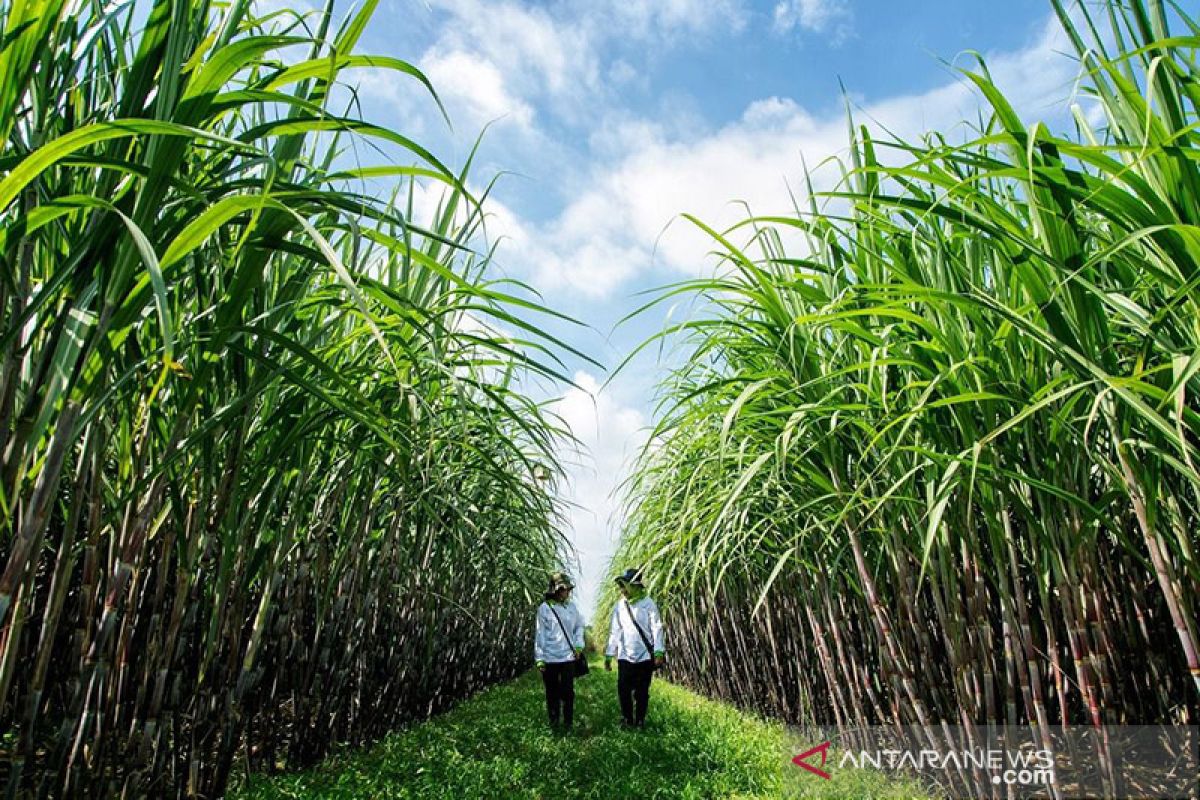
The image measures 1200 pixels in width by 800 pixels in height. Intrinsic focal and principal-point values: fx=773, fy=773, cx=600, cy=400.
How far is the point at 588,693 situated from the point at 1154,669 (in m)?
6.88

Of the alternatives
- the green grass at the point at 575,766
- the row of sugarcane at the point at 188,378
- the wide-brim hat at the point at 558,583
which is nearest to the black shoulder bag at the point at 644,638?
the green grass at the point at 575,766

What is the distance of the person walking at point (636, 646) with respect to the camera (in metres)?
5.10

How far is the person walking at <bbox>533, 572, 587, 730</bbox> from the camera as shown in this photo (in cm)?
517

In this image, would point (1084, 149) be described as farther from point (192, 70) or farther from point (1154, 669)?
point (1154, 669)

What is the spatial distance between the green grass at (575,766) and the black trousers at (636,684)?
0.14 metres

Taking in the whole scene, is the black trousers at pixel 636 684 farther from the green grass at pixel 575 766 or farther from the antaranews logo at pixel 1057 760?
the antaranews logo at pixel 1057 760

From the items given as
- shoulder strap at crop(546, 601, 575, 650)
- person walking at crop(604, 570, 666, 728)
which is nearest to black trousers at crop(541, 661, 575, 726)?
shoulder strap at crop(546, 601, 575, 650)

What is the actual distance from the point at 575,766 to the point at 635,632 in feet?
4.75

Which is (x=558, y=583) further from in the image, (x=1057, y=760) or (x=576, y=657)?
(x=1057, y=760)

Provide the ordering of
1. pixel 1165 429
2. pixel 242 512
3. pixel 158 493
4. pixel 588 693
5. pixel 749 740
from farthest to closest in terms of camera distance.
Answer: pixel 588 693, pixel 749 740, pixel 242 512, pixel 158 493, pixel 1165 429

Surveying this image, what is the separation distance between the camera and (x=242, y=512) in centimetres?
186

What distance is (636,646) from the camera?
201 inches

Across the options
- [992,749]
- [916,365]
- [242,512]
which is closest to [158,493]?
[242,512]

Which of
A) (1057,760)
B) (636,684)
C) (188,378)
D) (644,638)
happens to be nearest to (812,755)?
(1057,760)
